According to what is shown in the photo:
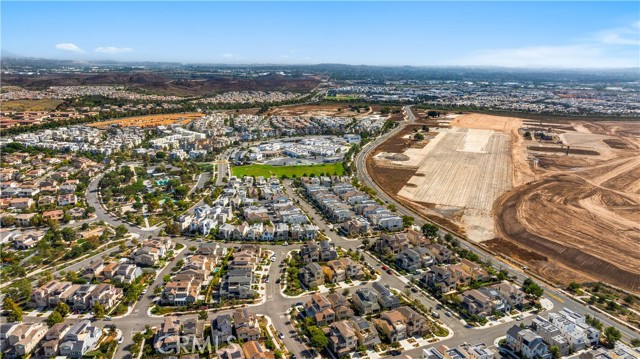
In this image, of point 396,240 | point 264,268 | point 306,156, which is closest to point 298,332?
point 264,268

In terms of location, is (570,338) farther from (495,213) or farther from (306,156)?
(306,156)

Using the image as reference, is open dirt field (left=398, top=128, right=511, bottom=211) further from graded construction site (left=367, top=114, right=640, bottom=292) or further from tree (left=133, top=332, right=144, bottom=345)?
tree (left=133, top=332, right=144, bottom=345)

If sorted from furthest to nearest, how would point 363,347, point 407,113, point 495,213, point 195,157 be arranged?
point 407,113, point 195,157, point 495,213, point 363,347

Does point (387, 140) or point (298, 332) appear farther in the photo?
point (387, 140)

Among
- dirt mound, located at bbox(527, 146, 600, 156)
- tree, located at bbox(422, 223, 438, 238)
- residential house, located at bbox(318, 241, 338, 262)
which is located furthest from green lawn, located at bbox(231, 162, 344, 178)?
dirt mound, located at bbox(527, 146, 600, 156)

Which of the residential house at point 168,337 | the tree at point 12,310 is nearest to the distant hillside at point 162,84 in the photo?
the tree at point 12,310

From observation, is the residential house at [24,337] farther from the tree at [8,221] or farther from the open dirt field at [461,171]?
the open dirt field at [461,171]

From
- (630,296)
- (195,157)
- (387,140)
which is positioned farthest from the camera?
(387,140)
